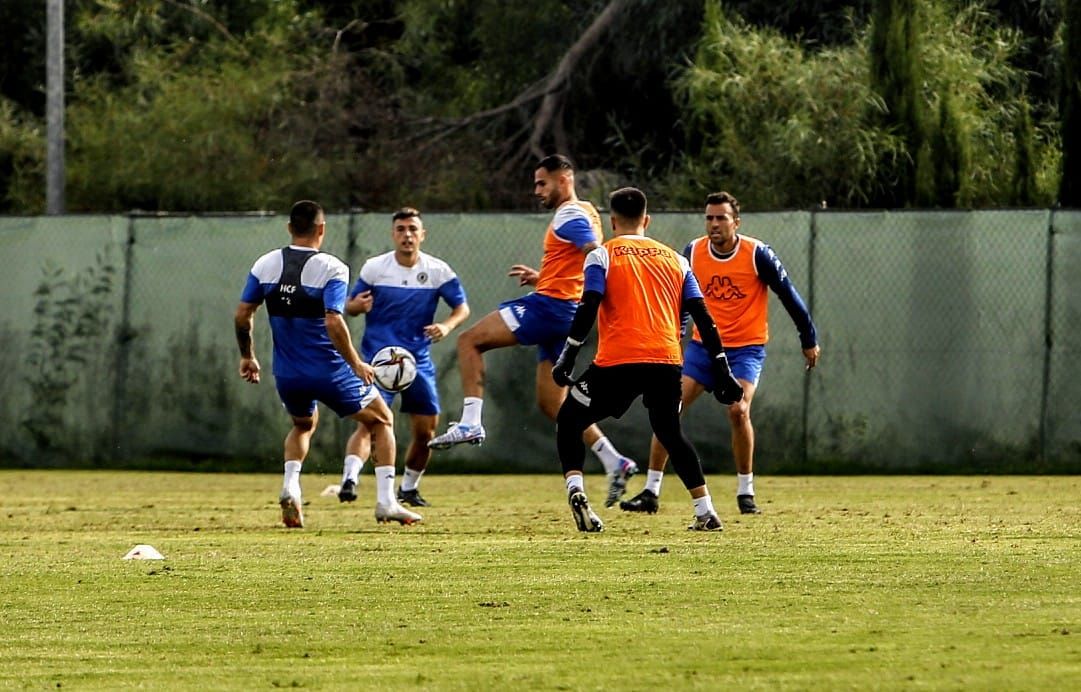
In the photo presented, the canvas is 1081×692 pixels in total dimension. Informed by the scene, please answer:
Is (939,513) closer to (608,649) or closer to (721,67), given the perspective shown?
(608,649)

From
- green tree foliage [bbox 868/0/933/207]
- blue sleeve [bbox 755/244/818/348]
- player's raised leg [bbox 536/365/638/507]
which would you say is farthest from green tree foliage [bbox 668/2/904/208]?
blue sleeve [bbox 755/244/818/348]

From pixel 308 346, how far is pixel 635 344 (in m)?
2.27

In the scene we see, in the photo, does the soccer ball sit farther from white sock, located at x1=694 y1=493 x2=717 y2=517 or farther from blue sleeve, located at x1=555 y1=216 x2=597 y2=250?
white sock, located at x1=694 y1=493 x2=717 y2=517

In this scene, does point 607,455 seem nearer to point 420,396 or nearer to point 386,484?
point 386,484

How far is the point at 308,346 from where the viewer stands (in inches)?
498

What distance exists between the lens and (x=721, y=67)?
991 inches

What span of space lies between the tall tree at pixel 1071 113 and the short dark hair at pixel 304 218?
10.7 metres

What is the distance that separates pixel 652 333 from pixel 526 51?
787 inches

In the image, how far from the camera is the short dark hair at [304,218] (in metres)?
12.5

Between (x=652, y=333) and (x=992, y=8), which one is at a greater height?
(x=992, y=8)

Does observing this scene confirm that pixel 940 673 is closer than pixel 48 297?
Yes

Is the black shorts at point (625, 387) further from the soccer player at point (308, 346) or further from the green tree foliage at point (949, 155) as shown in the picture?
the green tree foliage at point (949, 155)

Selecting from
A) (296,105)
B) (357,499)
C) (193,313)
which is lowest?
(357,499)

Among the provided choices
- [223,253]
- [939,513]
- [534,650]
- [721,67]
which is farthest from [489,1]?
[534,650]
